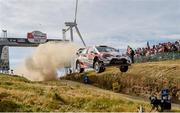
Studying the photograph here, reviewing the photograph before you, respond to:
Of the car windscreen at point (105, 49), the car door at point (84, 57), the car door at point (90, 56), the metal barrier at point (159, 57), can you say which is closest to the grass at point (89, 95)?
the metal barrier at point (159, 57)

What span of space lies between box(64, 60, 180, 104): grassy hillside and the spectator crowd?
1.33m

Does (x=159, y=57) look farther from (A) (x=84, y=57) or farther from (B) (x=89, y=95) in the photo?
(A) (x=84, y=57)

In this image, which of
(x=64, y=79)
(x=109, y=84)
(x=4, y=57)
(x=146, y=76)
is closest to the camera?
(x=146, y=76)

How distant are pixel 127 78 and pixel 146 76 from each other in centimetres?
356

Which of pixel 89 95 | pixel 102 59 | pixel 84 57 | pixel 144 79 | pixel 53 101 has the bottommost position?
pixel 53 101

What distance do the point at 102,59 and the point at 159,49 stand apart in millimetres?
22409

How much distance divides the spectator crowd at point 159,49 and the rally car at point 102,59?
18238 millimetres

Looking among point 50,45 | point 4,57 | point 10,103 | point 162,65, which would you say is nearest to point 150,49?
point 162,65

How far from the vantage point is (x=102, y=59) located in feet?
101

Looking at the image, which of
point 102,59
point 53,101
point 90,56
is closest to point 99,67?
point 102,59

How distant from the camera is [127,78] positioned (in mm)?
53250

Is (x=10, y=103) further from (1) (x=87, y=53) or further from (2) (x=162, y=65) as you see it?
(2) (x=162, y=65)

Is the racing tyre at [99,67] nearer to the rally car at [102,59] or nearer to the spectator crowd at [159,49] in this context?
the rally car at [102,59]

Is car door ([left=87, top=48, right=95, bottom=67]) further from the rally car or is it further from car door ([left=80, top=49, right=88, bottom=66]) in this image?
car door ([left=80, top=49, right=88, bottom=66])
